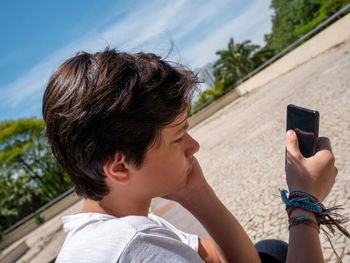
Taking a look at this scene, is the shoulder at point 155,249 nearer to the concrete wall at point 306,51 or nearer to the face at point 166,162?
the face at point 166,162

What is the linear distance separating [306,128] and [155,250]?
31.7 inches

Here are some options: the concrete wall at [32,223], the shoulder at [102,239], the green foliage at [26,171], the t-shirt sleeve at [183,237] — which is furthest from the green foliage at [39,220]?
the shoulder at [102,239]

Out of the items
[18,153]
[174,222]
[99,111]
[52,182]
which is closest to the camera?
[99,111]

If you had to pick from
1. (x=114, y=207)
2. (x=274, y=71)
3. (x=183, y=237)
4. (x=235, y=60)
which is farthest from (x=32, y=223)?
(x=235, y=60)

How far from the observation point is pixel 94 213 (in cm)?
103

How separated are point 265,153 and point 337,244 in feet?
10.1

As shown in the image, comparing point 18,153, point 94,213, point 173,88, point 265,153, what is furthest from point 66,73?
point 18,153

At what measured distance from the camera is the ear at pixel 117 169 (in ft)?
3.18

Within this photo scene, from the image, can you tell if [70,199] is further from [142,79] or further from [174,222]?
[142,79]

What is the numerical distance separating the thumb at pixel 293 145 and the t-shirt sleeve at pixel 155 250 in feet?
1.86

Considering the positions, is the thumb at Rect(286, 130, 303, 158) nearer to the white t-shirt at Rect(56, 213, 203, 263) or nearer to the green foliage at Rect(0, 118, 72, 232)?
the white t-shirt at Rect(56, 213, 203, 263)

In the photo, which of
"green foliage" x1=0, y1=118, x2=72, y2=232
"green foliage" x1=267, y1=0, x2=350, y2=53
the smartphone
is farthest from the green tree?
the smartphone

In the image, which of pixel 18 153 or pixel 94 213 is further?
pixel 18 153

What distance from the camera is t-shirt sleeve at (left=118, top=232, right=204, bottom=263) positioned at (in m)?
0.79
